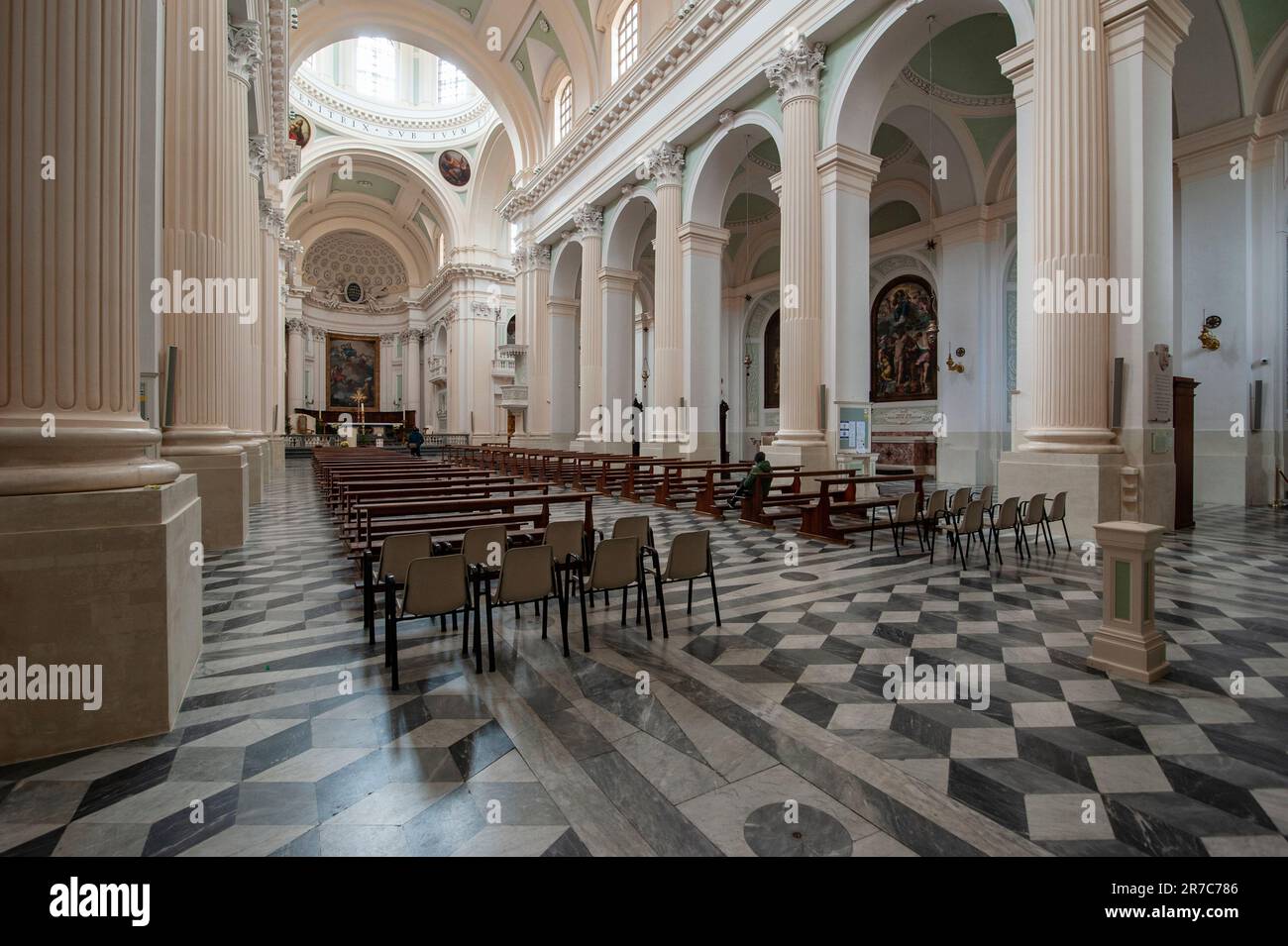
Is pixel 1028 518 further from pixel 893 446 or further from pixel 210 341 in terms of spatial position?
pixel 893 446

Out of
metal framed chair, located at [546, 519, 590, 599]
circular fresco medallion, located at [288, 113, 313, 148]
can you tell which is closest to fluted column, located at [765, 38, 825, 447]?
metal framed chair, located at [546, 519, 590, 599]

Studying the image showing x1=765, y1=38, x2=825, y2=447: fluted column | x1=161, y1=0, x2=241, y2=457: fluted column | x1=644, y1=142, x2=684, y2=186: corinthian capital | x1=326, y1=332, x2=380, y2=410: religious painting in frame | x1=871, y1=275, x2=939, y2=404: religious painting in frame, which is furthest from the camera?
x1=326, y1=332, x2=380, y2=410: religious painting in frame

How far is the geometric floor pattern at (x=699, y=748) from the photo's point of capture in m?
2.00

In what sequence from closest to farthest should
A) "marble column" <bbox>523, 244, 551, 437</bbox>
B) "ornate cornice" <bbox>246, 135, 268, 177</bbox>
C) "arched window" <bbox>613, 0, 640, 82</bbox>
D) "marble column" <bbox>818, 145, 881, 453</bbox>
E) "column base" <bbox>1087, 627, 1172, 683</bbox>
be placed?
1. "column base" <bbox>1087, 627, 1172, 683</bbox>
2. "ornate cornice" <bbox>246, 135, 268, 177</bbox>
3. "marble column" <bbox>818, 145, 881, 453</bbox>
4. "arched window" <bbox>613, 0, 640, 82</bbox>
5. "marble column" <bbox>523, 244, 551, 437</bbox>

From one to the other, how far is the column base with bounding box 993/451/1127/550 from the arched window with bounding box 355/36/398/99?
32328 millimetres

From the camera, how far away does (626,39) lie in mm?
17203

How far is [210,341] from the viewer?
6.61 m

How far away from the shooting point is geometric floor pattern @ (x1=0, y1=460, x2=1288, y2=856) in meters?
2.00

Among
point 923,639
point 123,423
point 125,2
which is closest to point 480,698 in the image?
point 123,423

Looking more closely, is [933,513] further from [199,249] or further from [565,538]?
[199,249]

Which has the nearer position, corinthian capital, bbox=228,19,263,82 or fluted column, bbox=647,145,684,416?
corinthian capital, bbox=228,19,263,82

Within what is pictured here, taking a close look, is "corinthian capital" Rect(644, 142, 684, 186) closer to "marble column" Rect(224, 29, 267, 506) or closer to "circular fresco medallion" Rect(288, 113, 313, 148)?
"marble column" Rect(224, 29, 267, 506)

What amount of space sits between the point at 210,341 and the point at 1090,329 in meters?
9.69

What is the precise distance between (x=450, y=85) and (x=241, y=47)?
2597 centimetres
